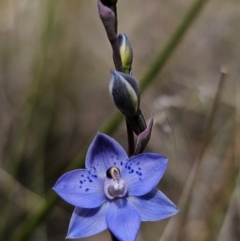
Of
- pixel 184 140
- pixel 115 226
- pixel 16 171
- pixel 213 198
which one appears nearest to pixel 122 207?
pixel 115 226

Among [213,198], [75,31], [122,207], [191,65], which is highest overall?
[122,207]

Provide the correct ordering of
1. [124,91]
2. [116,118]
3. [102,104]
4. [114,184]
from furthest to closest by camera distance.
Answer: [102,104]
[116,118]
[114,184]
[124,91]

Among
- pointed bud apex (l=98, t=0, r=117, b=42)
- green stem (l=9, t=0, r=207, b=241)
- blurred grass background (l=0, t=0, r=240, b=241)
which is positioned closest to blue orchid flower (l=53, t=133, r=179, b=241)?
pointed bud apex (l=98, t=0, r=117, b=42)

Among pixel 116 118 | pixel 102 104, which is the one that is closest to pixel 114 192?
pixel 116 118

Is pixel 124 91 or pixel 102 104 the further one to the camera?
pixel 102 104

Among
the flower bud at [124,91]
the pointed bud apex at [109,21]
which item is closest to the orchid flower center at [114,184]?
the flower bud at [124,91]

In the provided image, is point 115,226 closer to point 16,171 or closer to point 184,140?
point 16,171

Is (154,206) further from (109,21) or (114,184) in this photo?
(109,21)
